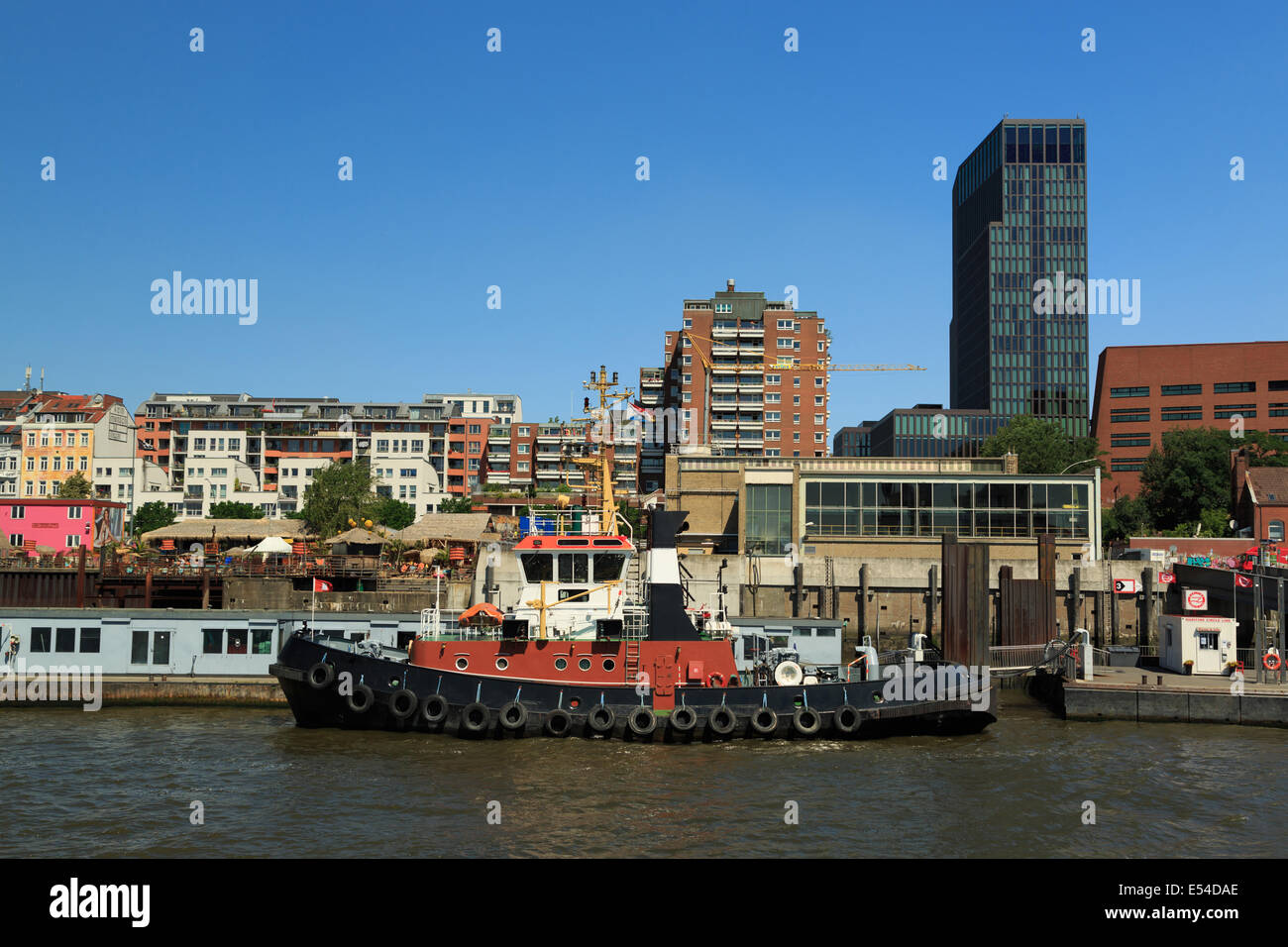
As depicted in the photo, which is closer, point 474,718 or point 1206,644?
point 474,718

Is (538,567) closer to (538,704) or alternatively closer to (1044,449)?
(538,704)

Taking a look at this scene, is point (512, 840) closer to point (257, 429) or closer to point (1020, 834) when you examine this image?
point (1020, 834)

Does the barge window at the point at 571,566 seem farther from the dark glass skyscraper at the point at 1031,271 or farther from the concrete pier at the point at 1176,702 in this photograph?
the dark glass skyscraper at the point at 1031,271

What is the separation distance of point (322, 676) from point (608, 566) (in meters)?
7.79

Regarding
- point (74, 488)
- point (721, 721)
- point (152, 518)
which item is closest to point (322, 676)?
point (721, 721)

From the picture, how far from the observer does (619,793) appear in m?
20.0

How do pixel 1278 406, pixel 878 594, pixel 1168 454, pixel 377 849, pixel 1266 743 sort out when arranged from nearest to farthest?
pixel 377 849 < pixel 1266 743 < pixel 878 594 < pixel 1168 454 < pixel 1278 406

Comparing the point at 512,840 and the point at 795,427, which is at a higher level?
the point at 795,427

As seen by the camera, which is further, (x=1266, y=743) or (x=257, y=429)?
(x=257, y=429)

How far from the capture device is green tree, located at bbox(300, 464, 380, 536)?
232 feet

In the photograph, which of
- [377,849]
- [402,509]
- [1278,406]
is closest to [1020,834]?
[377,849]

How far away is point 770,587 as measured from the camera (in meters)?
44.6

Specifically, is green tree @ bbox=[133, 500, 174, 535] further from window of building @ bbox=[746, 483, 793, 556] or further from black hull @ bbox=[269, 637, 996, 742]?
black hull @ bbox=[269, 637, 996, 742]
